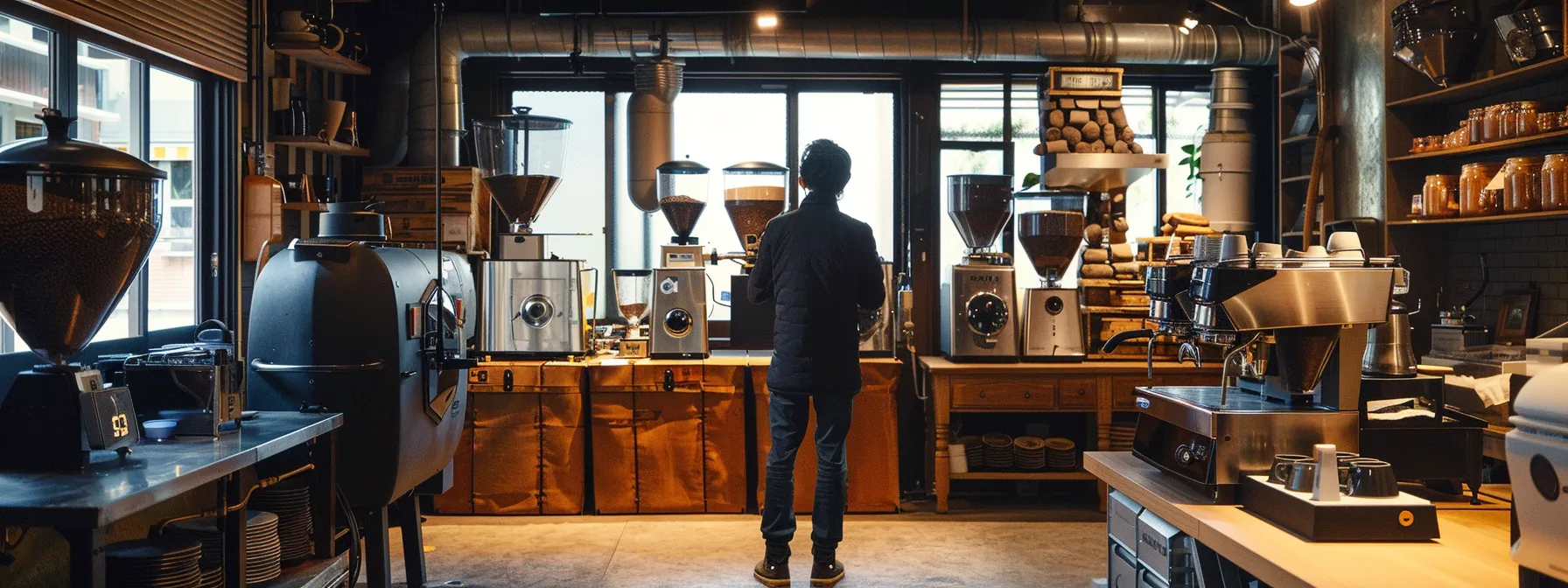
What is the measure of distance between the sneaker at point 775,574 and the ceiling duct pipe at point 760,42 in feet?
8.62

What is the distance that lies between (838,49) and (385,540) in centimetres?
324

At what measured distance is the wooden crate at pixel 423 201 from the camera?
5578 mm

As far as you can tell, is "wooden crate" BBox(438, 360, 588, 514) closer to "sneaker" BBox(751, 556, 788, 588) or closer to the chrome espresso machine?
"sneaker" BBox(751, 556, 788, 588)

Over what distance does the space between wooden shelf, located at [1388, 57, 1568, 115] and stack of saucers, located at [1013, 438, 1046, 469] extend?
2.25 meters

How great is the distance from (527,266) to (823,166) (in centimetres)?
188

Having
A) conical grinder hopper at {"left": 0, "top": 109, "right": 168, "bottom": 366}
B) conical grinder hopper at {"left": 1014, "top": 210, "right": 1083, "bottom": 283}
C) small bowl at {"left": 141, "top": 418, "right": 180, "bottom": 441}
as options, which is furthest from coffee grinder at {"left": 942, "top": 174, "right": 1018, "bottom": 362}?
conical grinder hopper at {"left": 0, "top": 109, "right": 168, "bottom": 366}

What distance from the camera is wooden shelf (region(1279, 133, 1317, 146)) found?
561 cm

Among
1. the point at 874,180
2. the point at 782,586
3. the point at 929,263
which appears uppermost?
the point at 874,180

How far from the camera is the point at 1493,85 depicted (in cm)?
443

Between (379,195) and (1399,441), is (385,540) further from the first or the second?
(1399,441)

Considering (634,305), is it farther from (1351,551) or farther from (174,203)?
(1351,551)

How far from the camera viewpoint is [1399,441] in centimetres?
232

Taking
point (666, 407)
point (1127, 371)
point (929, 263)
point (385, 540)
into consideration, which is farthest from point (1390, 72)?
point (385, 540)

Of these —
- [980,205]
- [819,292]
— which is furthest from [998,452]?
[819,292]
